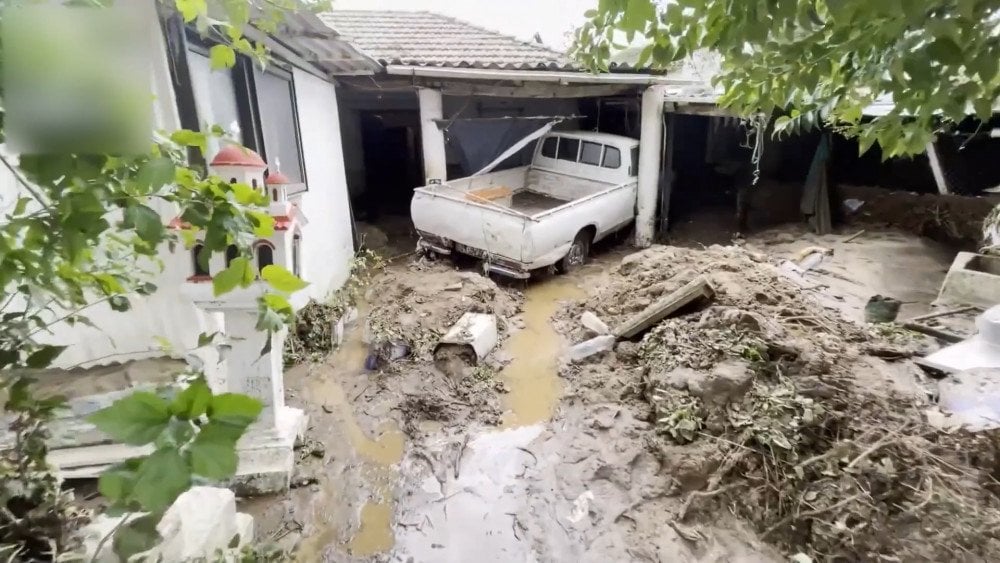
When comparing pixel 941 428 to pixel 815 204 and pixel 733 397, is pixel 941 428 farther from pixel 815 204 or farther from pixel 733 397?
pixel 815 204

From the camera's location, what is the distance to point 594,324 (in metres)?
5.23

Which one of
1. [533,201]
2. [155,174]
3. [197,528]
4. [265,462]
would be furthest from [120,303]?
[533,201]

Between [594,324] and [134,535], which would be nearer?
[134,535]

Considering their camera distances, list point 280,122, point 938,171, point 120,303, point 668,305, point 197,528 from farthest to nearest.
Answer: point 938,171 → point 280,122 → point 668,305 → point 197,528 → point 120,303

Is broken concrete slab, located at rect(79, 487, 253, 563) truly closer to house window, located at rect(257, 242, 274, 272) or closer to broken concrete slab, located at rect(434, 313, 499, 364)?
house window, located at rect(257, 242, 274, 272)

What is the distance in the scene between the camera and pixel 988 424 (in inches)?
105

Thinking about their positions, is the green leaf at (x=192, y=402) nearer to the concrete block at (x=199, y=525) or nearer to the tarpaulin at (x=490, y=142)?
the concrete block at (x=199, y=525)

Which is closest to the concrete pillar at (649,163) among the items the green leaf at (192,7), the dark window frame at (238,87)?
the dark window frame at (238,87)

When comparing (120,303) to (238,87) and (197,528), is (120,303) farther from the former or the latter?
(238,87)

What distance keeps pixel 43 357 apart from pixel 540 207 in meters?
7.52

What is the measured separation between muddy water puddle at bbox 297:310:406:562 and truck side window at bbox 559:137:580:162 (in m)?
5.33

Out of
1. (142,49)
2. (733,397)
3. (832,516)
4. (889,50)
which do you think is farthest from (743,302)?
(142,49)

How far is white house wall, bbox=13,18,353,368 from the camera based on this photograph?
2.61 metres

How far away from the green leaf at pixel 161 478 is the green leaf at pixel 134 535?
14 centimetres
